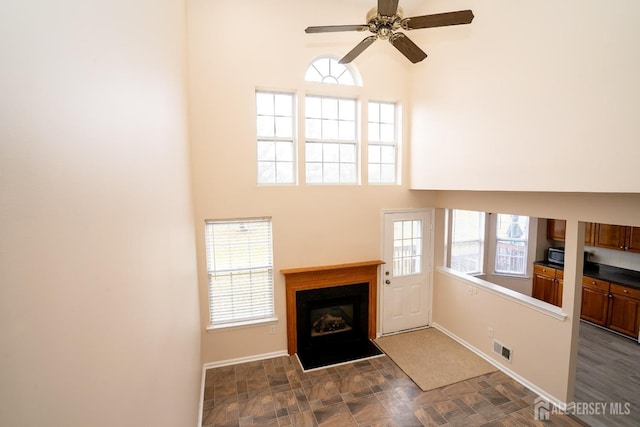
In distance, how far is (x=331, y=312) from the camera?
4461 mm

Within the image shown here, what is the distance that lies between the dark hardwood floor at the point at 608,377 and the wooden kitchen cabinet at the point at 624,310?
0.52 feet

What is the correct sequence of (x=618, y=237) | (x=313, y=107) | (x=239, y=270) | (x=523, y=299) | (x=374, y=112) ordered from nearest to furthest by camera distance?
(x=523, y=299), (x=239, y=270), (x=313, y=107), (x=374, y=112), (x=618, y=237)

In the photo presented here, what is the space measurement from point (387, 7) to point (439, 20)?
48 centimetres

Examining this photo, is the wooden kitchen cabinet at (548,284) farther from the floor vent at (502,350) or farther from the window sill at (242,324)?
the window sill at (242,324)

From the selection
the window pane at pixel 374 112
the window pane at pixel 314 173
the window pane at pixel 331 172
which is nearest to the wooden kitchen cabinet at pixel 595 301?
the window pane at pixel 374 112

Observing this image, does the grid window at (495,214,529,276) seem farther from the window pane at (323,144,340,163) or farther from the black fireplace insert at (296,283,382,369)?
the window pane at (323,144,340,163)

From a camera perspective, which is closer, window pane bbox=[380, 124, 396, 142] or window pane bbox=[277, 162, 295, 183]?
window pane bbox=[277, 162, 295, 183]

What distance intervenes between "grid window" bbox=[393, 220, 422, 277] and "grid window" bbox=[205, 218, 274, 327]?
2.11 m

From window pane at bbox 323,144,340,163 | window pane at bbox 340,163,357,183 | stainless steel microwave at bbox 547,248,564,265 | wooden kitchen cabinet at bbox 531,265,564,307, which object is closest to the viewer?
window pane at bbox 323,144,340,163

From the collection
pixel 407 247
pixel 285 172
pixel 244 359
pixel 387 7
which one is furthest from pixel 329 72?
pixel 244 359

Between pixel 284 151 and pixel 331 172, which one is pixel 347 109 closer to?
pixel 331 172

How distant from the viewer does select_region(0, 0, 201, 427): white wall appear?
434mm

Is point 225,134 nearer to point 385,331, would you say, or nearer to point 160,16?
point 160,16

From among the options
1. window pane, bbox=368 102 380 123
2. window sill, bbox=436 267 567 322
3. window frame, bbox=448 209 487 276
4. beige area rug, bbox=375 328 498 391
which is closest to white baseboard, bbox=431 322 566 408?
beige area rug, bbox=375 328 498 391
